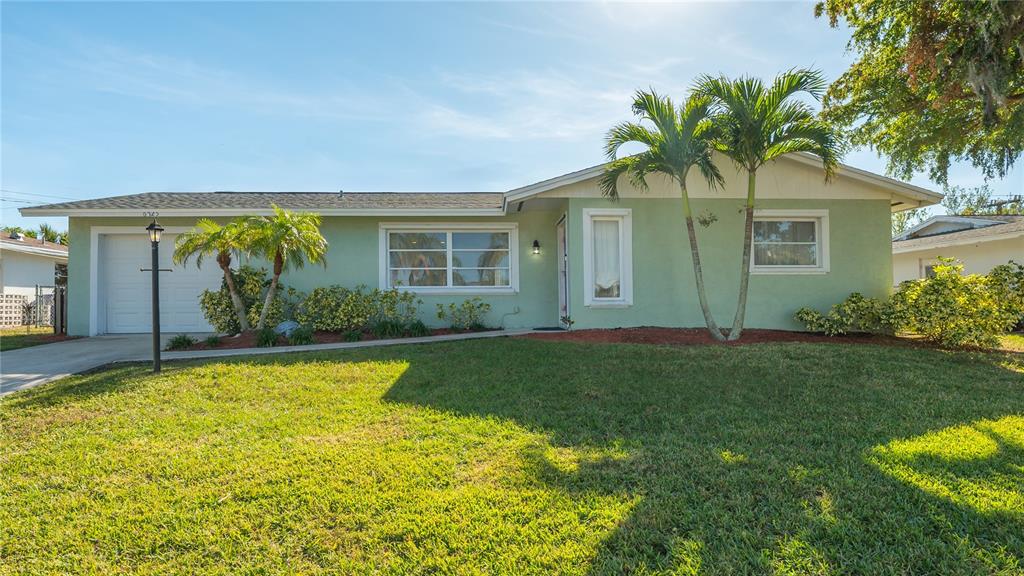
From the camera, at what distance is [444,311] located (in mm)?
10062

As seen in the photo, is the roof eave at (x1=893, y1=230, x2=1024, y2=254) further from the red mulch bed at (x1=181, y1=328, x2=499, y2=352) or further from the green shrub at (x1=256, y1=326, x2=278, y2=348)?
the green shrub at (x1=256, y1=326, x2=278, y2=348)

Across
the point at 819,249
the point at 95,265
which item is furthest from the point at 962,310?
the point at 95,265

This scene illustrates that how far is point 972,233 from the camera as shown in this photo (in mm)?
14039

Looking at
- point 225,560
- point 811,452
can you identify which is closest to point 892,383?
point 811,452

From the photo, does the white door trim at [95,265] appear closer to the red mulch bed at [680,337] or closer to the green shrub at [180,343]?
the green shrub at [180,343]

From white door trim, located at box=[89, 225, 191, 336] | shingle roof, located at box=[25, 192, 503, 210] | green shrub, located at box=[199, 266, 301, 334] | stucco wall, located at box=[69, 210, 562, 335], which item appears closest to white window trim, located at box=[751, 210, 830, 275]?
stucco wall, located at box=[69, 210, 562, 335]

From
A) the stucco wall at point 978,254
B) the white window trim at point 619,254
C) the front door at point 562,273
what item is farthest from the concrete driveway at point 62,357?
the stucco wall at point 978,254

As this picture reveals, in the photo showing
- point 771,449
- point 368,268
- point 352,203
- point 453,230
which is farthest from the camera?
point 453,230

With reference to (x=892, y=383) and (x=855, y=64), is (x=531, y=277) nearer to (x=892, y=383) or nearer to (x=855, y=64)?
(x=892, y=383)

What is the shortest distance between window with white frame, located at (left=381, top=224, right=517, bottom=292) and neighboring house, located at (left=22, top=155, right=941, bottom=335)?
25 mm

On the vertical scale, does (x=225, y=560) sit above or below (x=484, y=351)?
below

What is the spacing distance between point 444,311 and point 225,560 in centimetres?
784

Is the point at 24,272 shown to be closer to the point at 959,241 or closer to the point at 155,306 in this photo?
the point at 155,306

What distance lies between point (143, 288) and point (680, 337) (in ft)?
37.9
